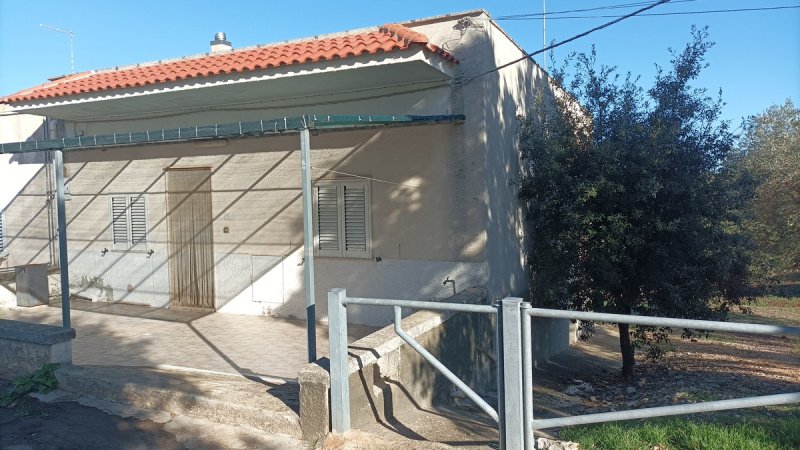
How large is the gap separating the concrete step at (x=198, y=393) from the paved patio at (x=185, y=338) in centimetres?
65

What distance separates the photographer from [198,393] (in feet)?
16.3

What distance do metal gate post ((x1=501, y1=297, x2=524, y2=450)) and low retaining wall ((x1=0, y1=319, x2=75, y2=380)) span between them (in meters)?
4.34

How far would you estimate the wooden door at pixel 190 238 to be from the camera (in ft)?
31.7

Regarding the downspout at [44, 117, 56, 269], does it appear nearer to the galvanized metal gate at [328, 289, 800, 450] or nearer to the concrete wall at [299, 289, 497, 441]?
the concrete wall at [299, 289, 497, 441]

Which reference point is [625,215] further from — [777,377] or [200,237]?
[200,237]

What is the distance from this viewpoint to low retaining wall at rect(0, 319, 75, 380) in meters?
5.62

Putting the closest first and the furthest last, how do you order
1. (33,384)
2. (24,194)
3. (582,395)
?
1. (33,384)
2. (582,395)
3. (24,194)

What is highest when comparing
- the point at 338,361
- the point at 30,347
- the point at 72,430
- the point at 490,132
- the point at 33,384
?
the point at 490,132

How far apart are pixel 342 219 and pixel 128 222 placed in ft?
13.7

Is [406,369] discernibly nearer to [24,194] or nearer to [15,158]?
[24,194]

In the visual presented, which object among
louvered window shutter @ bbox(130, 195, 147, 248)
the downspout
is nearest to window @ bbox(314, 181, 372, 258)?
louvered window shutter @ bbox(130, 195, 147, 248)

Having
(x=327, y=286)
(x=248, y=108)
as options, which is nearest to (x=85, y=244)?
(x=248, y=108)

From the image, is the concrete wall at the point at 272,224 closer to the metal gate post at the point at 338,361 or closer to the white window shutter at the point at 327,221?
the white window shutter at the point at 327,221

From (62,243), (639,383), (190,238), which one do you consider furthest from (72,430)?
(639,383)
